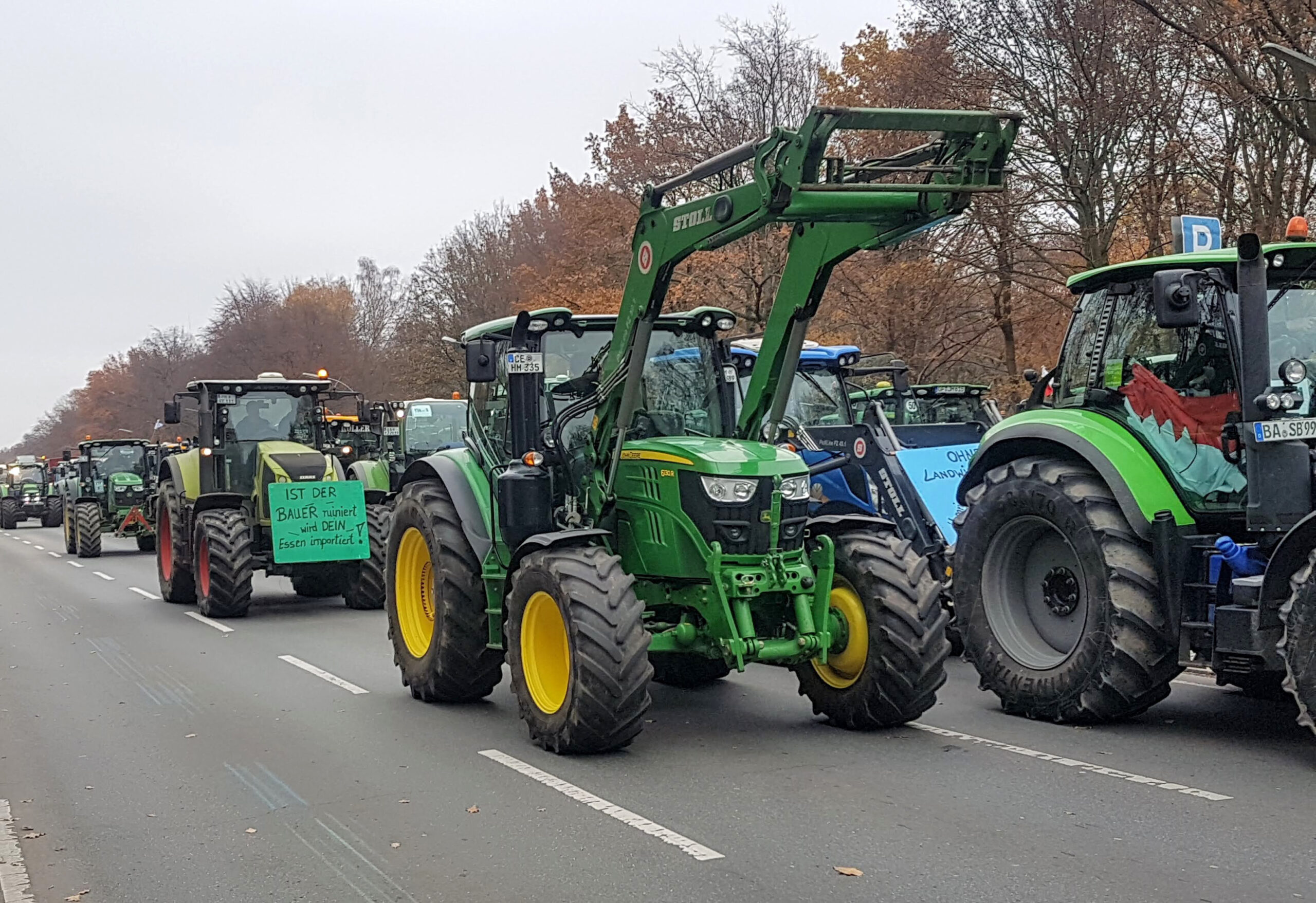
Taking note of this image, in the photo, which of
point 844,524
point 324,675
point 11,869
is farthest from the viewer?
point 324,675

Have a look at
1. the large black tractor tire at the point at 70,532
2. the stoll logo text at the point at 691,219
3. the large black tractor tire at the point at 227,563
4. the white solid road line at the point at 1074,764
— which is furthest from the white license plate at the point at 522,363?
the large black tractor tire at the point at 70,532

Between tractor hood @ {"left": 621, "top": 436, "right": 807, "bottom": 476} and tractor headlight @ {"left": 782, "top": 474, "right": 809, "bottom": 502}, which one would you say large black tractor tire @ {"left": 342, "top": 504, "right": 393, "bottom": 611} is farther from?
tractor headlight @ {"left": 782, "top": 474, "right": 809, "bottom": 502}

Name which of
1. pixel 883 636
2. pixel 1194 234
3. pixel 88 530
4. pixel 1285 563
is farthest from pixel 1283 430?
pixel 88 530

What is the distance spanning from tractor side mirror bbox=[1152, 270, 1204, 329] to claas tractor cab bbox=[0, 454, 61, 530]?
4598cm

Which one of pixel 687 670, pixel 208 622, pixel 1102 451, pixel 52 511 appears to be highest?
pixel 1102 451

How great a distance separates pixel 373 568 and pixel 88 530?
13.9 m

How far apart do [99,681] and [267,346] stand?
→ 60.8 meters

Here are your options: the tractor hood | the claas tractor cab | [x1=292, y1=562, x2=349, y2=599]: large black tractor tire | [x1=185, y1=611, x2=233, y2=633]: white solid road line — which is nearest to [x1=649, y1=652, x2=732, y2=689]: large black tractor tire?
the tractor hood

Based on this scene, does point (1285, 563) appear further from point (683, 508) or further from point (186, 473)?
point (186, 473)

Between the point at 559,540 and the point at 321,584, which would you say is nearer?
the point at 559,540

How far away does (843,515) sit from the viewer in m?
7.71

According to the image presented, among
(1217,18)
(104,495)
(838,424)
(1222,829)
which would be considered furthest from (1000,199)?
(104,495)

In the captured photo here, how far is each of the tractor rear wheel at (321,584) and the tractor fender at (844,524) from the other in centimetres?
861

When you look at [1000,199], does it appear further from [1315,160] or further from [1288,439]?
[1288,439]
